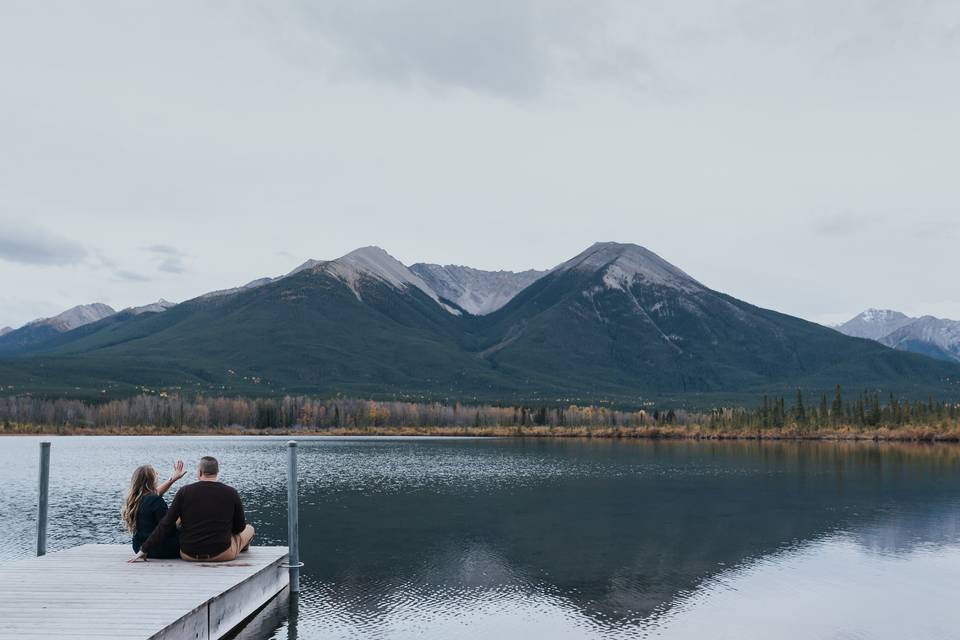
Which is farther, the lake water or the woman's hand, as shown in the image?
the lake water

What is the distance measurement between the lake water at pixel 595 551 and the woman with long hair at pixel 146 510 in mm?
3897

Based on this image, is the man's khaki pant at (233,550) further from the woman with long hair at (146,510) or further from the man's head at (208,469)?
the man's head at (208,469)

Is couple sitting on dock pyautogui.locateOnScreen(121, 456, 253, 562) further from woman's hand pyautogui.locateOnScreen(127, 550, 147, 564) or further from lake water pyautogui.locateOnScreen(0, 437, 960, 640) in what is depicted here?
lake water pyautogui.locateOnScreen(0, 437, 960, 640)

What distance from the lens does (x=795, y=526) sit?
48.5 meters

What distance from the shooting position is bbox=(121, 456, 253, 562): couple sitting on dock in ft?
80.9

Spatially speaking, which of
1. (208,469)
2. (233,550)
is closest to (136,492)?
(208,469)

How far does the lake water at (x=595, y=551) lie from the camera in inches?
1045

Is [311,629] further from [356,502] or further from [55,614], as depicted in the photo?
[356,502]

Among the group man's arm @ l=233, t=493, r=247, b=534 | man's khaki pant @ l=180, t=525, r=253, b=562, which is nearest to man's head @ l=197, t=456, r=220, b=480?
man's arm @ l=233, t=493, r=247, b=534

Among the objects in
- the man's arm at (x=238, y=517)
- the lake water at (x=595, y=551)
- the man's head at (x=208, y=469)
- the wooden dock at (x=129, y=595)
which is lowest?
the lake water at (x=595, y=551)

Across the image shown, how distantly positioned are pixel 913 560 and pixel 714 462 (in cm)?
7487

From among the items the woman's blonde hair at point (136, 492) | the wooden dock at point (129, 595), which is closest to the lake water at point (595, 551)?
the wooden dock at point (129, 595)

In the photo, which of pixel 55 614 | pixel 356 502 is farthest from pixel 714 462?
pixel 55 614

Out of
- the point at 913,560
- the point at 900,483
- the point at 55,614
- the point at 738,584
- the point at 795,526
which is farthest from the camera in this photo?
the point at 900,483
